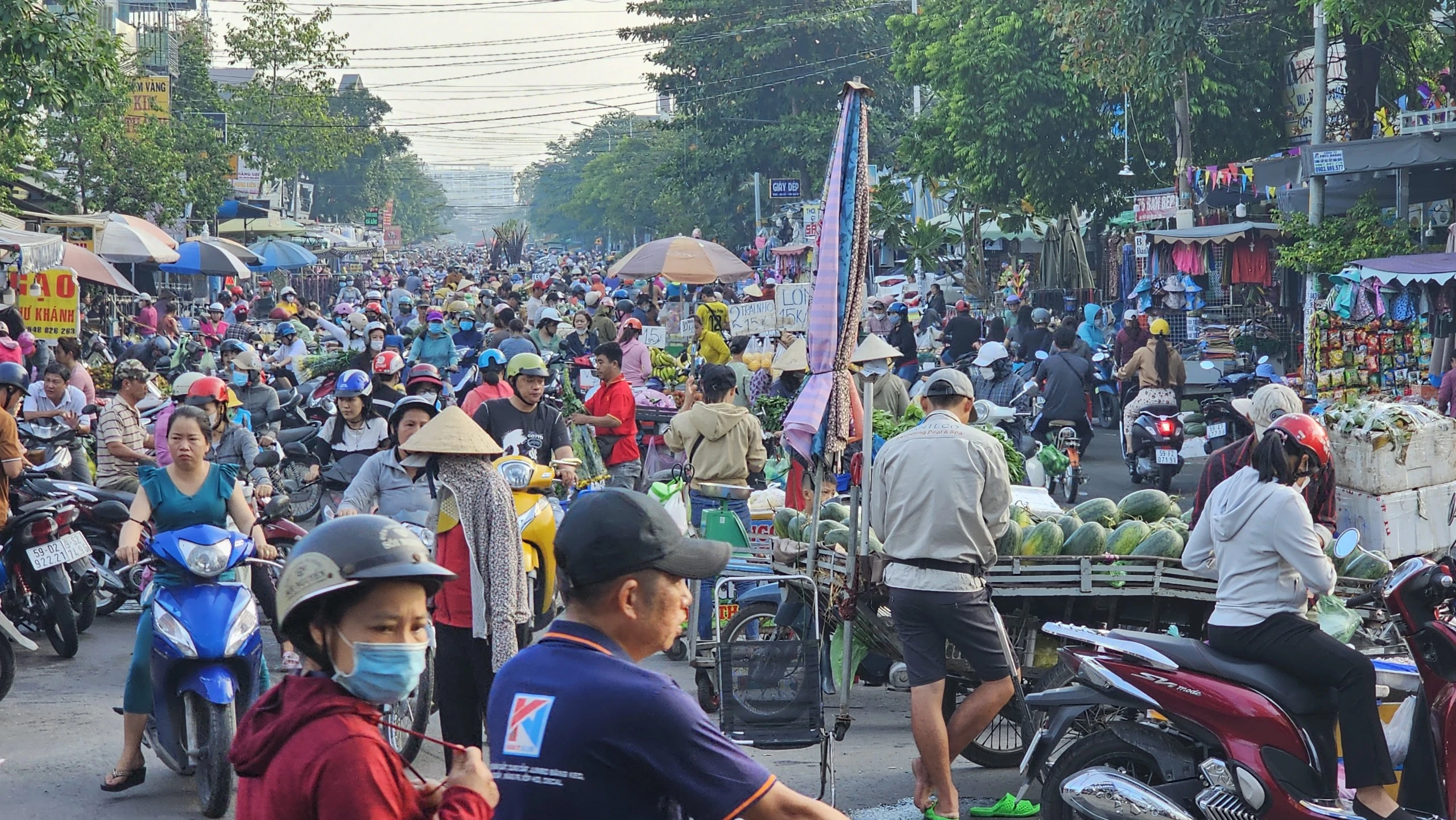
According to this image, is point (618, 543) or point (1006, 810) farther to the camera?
point (1006, 810)

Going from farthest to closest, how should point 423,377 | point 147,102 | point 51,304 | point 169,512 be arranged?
point 147,102 → point 51,304 → point 423,377 → point 169,512

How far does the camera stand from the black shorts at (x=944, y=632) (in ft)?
19.4

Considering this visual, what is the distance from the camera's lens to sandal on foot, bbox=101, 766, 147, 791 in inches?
261

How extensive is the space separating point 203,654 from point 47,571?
3140 millimetres

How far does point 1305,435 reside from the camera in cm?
523

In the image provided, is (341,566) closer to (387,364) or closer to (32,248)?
(387,364)

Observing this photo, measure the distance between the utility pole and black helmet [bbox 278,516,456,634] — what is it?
18.0 metres

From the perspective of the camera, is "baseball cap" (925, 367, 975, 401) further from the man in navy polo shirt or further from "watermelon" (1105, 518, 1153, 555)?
the man in navy polo shirt

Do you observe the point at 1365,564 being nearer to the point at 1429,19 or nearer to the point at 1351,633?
the point at 1351,633

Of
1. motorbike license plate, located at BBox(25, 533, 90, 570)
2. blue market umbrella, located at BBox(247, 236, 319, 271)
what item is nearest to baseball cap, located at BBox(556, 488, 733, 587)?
motorbike license plate, located at BBox(25, 533, 90, 570)

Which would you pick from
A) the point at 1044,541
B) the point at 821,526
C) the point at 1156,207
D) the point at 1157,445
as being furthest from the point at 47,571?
the point at 1156,207

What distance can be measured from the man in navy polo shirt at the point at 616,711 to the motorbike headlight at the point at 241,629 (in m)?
3.70

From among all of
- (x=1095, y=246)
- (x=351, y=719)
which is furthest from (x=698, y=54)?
(x=351, y=719)

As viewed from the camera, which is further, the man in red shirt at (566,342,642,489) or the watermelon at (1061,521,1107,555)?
the man in red shirt at (566,342,642,489)
